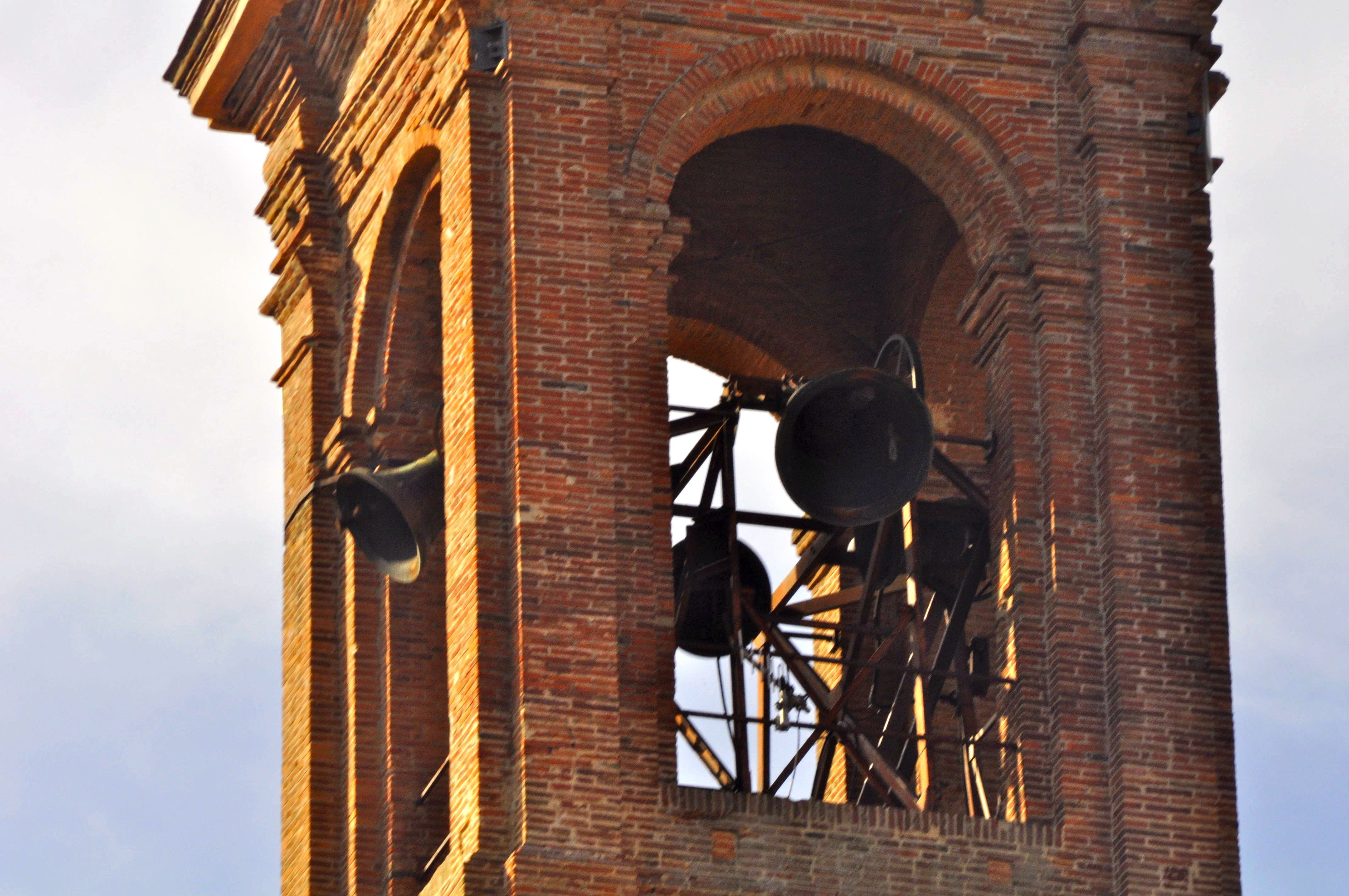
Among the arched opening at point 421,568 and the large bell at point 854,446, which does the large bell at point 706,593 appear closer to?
the large bell at point 854,446

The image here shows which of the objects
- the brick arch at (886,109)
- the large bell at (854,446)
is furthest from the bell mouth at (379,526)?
the brick arch at (886,109)

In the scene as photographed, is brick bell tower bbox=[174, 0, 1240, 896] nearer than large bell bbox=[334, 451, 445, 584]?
Yes

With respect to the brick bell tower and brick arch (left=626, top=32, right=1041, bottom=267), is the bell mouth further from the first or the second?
brick arch (left=626, top=32, right=1041, bottom=267)

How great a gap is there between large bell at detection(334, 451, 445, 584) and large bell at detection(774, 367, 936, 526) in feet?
7.17

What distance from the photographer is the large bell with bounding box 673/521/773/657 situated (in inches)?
1163

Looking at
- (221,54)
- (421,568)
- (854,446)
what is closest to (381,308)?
(421,568)

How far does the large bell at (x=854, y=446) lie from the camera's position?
28.7 meters

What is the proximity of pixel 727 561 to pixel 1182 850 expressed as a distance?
140 inches

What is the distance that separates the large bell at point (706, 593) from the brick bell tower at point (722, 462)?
98mm

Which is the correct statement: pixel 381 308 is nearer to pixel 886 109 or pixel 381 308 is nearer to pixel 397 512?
pixel 397 512

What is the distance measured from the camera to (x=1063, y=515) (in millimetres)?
28781

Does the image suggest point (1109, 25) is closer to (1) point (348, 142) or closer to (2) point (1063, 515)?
(2) point (1063, 515)

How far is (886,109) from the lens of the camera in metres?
30.0

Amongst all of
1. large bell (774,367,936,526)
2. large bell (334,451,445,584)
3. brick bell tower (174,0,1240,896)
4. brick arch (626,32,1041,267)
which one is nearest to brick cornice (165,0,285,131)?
brick bell tower (174,0,1240,896)
